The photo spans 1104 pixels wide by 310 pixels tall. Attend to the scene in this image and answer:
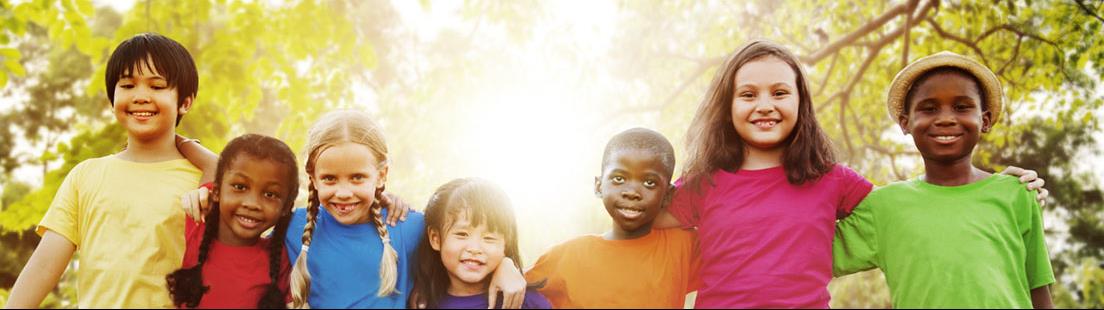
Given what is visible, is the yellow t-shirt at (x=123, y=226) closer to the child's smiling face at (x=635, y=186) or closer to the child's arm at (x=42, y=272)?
the child's arm at (x=42, y=272)

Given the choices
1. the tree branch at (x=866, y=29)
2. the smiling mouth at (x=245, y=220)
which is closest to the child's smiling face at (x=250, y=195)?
the smiling mouth at (x=245, y=220)

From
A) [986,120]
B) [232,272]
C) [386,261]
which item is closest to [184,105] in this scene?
[232,272]

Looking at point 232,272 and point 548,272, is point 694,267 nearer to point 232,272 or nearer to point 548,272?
point 548,272

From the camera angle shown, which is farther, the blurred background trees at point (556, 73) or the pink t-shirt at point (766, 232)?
the blurred background trees at point (556, 73)

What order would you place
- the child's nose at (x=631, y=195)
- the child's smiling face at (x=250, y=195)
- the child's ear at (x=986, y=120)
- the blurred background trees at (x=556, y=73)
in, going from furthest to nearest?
the blurred background trees at (x=556, y=73) < the child's ear at (x=986, y=120) < the child's nose at (x=631, y=195) < the child's smiling face at (x=250, y=195)

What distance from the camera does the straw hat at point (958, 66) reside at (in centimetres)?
239

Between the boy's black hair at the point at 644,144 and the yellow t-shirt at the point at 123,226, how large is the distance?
126 cm

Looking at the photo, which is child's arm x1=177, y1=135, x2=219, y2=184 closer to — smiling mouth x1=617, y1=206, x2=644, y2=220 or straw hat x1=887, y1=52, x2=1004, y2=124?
smiling mouth x1=617, y1=206, x2=644, y2=220

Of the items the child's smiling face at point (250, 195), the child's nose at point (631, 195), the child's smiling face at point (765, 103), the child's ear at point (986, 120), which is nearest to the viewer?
the child's smiling face at point (250, 195)

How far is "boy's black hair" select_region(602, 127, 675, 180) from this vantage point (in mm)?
2295

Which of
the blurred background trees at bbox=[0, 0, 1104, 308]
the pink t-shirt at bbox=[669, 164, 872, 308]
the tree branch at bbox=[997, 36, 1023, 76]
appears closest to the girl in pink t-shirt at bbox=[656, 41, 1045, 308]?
the pink t-shirt at bbox=[669, 164, 872, 308]

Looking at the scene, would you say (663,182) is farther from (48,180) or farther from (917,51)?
(917,51)

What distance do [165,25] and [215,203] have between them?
137 inches

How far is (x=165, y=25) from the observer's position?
5.14m
